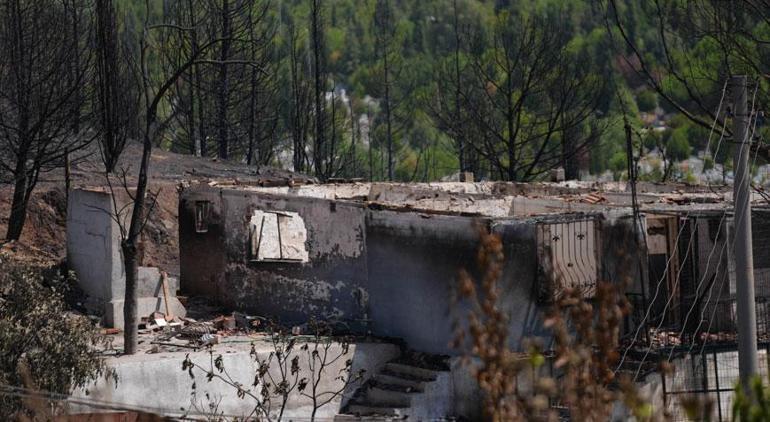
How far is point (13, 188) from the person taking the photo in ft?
73.5

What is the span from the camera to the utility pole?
9.55 metres

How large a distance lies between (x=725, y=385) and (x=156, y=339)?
731 cm

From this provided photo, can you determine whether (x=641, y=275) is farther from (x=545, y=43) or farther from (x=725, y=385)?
(x=545, y=43)

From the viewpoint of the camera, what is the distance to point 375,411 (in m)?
15.2

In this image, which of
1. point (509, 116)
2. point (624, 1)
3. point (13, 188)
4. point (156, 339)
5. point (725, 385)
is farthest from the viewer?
point (624, 1)

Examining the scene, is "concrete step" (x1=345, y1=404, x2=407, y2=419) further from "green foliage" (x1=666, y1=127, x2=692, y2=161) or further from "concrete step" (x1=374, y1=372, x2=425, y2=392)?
"green foliage" (x1=666, y1=127, x2=692, y2=161)

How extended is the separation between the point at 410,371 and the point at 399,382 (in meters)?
0.25

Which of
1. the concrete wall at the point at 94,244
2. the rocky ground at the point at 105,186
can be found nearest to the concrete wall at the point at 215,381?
the concrete wall at the point at 94,244

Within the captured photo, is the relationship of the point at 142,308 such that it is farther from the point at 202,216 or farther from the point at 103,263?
the point at 202,216

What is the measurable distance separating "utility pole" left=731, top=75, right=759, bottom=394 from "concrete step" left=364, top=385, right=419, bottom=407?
19.7ft

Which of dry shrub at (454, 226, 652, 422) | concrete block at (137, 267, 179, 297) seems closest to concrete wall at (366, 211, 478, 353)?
concrete block at (137, 267, 179, 297)

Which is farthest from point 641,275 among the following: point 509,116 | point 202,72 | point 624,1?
point 624,1

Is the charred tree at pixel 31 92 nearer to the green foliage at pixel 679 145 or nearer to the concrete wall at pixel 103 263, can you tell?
the concrete wall at pixel 103 263

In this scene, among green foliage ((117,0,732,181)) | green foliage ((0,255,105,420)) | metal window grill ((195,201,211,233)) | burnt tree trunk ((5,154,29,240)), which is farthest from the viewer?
green foliage ((117,0,732,181))
